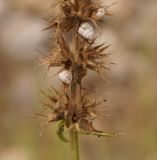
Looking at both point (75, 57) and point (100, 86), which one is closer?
point (75, 57)

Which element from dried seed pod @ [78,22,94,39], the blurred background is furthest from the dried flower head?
the blurred background

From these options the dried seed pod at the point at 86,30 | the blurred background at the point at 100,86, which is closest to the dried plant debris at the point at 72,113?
→ the dried seed pod at the point at 86,30

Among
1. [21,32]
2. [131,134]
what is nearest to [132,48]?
[21,32]

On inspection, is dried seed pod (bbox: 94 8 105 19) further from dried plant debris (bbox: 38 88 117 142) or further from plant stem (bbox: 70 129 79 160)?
plant stem (bbox: 70 129 79 160)

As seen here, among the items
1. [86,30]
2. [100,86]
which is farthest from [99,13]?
[100,86]

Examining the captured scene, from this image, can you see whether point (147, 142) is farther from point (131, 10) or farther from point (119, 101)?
point (131, 10)

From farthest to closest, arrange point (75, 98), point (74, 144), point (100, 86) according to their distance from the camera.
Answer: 1. point (100, 86)
2. point (75, 98)
3. point (74, 144)

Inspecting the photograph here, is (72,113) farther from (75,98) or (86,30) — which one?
(86,30)
